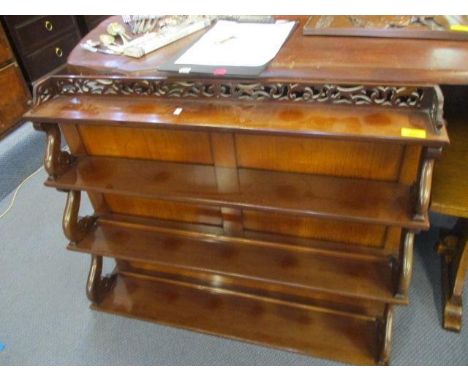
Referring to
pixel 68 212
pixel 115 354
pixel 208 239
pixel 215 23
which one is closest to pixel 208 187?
pixel 208 239

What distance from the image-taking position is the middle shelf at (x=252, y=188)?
36.4 inches

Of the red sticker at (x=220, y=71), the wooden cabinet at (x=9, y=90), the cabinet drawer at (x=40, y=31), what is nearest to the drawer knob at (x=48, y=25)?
the cabinet drawer at (x=40, y=31)

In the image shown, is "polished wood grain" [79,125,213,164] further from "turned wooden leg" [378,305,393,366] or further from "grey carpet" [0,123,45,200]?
"grey carpet" [0,123,45,200]

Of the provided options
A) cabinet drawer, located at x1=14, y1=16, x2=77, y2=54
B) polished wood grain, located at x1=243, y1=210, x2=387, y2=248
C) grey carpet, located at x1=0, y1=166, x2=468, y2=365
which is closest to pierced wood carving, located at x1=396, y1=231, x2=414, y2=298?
polished wood grain, located at x1=243, y1=210, x2=387, y2=248

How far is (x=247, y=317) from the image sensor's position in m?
1.37

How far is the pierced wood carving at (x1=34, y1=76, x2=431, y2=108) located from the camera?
847 mm

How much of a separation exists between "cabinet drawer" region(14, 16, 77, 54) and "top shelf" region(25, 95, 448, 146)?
1.57 m

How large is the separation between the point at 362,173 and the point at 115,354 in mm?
1033

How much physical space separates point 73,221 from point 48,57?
1.70 metres

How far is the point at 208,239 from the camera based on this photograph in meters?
1.27

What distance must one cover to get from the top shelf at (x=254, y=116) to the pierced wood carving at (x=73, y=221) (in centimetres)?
30

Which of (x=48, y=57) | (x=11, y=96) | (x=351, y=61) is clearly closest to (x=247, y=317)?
(x=351, y=61)

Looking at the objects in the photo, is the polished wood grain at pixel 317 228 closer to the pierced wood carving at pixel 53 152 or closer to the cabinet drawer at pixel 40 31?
the pierced wood carving at pixel 53 152

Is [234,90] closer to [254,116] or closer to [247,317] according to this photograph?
[254,116]
